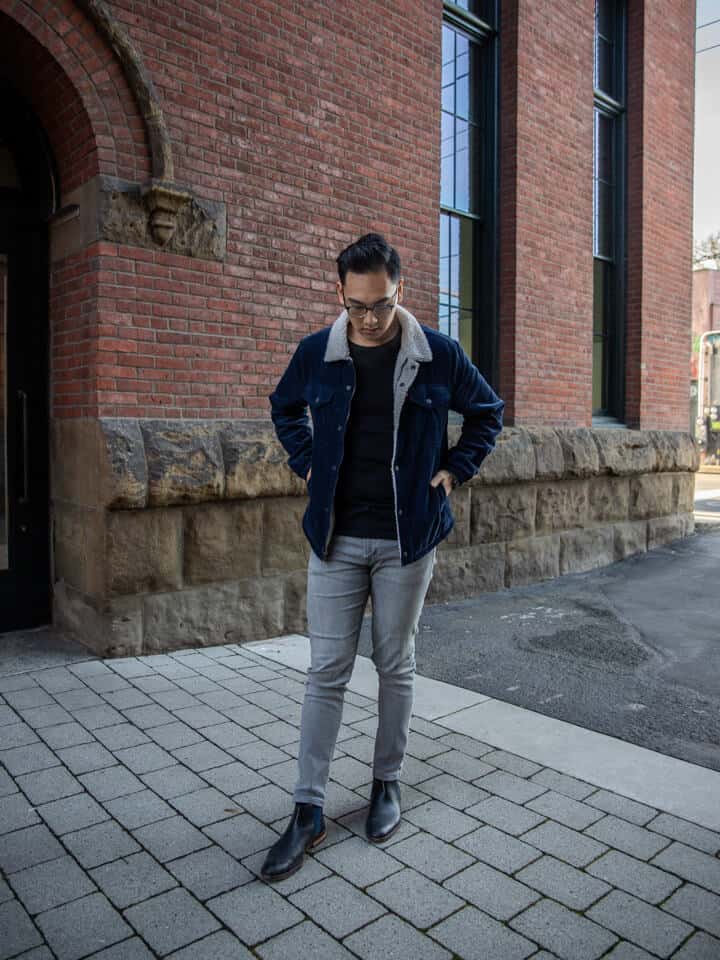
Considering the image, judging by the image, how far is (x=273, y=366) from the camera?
19.0 feet

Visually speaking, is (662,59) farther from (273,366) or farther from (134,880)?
(134,880)

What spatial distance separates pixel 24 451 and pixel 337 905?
3.94 meters

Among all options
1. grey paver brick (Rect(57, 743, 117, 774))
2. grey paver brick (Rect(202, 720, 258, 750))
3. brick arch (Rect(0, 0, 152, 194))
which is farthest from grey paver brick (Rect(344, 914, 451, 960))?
brick arch (Rect(0, 0, 152, 194))

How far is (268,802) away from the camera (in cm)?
316

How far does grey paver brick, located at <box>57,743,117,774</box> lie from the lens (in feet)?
11.3

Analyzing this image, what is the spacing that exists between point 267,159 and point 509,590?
13.7ft

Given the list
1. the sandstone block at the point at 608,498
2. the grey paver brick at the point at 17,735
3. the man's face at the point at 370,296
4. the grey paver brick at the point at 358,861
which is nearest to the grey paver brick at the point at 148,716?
the grey paver brick at the point at 17,735

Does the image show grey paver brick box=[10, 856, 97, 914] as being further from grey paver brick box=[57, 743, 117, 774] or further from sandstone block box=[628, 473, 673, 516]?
sandstone block box=[628, 473, 673, 516]

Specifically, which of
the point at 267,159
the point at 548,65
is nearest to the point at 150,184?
the point at 267,159

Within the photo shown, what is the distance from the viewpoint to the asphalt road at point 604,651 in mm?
4227

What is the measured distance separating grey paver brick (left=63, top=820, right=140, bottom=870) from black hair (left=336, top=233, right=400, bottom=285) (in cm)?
209

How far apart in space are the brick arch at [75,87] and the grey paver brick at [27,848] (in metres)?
3.73

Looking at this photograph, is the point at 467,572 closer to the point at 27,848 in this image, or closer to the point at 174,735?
the point at 174,735

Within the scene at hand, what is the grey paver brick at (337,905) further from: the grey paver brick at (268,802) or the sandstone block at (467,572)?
the sandstone block at (467,572)
